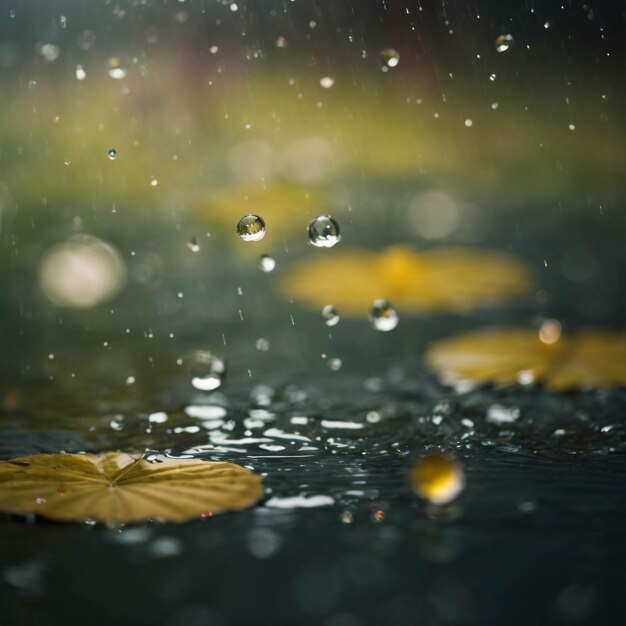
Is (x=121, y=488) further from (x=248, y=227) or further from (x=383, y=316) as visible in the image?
(x=383, y=316)

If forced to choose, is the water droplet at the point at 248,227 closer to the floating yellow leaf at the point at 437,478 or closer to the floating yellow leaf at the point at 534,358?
the floating yellow leaf at the point at 534,358

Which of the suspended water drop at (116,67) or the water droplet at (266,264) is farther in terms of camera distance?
the suspended water drop at (116,67)

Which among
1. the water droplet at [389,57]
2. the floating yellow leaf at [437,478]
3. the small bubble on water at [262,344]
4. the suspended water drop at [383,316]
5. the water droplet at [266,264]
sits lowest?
the floating yellow leaf at [437,478]

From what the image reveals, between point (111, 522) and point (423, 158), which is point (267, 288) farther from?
point (423, 158)

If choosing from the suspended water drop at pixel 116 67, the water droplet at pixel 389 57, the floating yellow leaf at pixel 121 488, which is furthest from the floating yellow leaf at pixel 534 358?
the suspended water drop at pixel 116 67

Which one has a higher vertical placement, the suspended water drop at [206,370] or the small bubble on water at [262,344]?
the small bubble on water at [262,344]

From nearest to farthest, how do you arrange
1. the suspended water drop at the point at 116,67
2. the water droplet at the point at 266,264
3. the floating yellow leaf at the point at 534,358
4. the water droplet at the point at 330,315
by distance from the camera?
the floating yellow leaf at the point at 534,358 → the water droplet at the point at 330,315 → the water droplet at the point at 266,264 → the suspended water drop at the point at 116,67

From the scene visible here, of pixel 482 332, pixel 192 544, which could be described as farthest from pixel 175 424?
pixel 482 332
